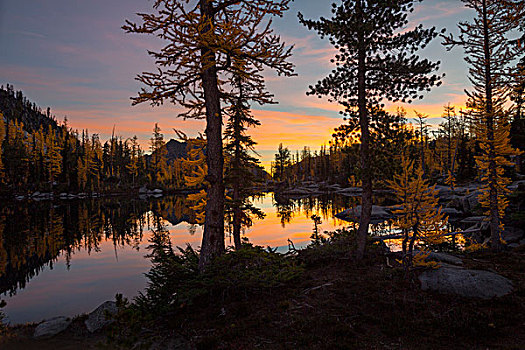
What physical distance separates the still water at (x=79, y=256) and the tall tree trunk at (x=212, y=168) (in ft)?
23.2

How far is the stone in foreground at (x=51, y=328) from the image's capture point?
324 inches

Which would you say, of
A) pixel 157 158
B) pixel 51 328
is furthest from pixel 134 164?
pixel 51 328

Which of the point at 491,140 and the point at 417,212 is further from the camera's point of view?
the point at 491,140

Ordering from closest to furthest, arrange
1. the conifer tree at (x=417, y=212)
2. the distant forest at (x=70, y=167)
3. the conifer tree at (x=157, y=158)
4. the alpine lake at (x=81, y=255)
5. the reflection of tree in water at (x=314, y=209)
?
the conifer tree at (x=417, y=212), the alpine lake at (x=81, y=255), the reflection of tree in water at (x=314, y=209), the distant forest at (x=70, y=167), the conifer tree at (x=157, y=158)

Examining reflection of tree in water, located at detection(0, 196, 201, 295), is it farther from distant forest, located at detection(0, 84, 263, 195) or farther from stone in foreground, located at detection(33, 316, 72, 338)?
distant forest, located at detection(0, 84, 263, 195)

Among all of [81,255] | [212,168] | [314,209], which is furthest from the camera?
[314,209]

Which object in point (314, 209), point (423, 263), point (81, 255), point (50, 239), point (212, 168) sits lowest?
point (81, 255)

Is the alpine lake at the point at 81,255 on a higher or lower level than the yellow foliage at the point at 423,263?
lower

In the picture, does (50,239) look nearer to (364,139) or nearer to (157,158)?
(364,139)

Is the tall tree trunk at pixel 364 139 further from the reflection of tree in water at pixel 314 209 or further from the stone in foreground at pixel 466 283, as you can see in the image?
the reflection of tree in water at pixel 314 209

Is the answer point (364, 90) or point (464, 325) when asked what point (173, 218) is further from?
point (464, 325)

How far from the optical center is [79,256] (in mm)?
21750

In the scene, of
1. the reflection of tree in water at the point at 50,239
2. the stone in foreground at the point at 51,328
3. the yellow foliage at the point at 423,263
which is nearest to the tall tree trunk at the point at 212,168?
the stone in foreground at the point at 51,328

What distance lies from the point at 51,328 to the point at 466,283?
12.0 metres
